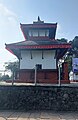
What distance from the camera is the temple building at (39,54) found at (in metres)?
16.4


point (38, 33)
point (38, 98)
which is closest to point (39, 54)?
point (38, 33)

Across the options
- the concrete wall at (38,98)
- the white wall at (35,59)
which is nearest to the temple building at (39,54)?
the white wall at (35,59)

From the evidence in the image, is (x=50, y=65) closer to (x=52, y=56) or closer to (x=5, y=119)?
(x=52, y=56)

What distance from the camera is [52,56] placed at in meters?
18.0

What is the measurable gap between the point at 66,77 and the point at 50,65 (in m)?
2.77

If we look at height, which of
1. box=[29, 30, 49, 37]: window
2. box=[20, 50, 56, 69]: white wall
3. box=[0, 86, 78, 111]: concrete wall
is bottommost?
box=[0, 86, 78, 111]: concrete wall

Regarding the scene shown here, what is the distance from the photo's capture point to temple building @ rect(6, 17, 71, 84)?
647 inches

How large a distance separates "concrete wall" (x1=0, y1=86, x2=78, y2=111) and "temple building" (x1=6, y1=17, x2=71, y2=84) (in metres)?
3.70

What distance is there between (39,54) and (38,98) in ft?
25.2

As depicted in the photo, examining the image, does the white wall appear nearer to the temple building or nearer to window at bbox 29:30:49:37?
the temple building

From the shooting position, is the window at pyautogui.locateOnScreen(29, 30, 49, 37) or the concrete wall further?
the window at pyautogui.locateOnScreen(29, 30, 49, 37)

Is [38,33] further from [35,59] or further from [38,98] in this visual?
[38,98]

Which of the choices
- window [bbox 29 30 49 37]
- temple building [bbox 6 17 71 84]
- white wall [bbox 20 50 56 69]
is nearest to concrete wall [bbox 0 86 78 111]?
temple building [bbox 6 17 71 84]

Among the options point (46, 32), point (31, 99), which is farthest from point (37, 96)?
point (46, 32)
